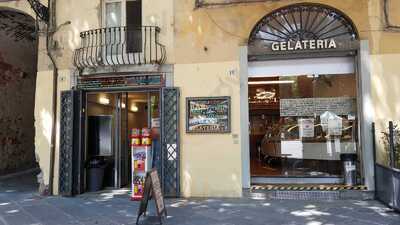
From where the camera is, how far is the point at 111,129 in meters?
9.63

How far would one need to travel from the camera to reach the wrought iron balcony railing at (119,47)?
8648 millimetres

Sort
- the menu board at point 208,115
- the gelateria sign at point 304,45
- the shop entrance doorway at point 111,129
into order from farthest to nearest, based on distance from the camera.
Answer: the shop entrance doorway at point 111,129, the menu board at point 208,115, the gelateria sign at point 304,45

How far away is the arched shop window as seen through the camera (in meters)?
8.18

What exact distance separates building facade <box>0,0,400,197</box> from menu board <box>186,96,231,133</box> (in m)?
0.02

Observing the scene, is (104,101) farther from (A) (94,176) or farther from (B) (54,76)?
(A) (94,176)

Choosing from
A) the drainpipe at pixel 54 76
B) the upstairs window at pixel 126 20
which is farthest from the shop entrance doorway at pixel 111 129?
the upstairs window at pixel 126 20

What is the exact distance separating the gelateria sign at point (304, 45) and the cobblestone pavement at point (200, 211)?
3289 millimetres

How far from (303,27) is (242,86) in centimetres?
190

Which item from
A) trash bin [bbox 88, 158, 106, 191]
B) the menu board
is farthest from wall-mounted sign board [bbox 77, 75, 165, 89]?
trash bin [bbox 88, 158, 106, 191]

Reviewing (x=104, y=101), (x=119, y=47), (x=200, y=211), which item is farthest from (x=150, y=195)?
(x=119, y=47)

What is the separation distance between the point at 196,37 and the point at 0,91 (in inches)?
279

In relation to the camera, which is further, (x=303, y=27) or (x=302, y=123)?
(x=302, y=123)

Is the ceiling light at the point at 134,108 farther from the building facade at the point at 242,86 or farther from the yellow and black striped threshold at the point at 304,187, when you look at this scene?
the yellow and black striped threshold at the point at 304,187

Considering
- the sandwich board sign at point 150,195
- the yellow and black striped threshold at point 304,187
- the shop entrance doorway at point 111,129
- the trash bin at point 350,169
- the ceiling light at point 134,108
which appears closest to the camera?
the sandwich board sign at point 150,195
